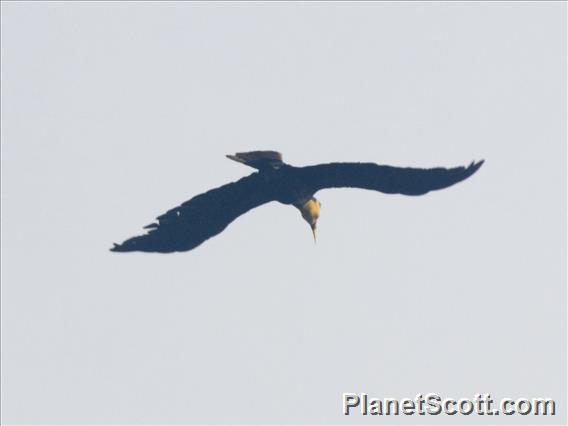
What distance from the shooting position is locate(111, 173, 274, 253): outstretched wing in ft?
68.2

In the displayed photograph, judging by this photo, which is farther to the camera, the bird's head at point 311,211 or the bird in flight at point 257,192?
the bird's head at point 311,211

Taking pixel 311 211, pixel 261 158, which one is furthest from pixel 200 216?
pixel 311 211

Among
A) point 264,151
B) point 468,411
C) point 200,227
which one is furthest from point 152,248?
point 468,411

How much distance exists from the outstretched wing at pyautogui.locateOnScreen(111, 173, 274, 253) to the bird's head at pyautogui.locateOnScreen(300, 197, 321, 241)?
0.73 meters

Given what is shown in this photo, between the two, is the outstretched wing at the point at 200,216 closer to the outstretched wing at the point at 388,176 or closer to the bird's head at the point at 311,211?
the bird's head at the point at 311,211

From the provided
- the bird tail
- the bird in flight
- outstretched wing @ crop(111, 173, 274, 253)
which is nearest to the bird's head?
the bird in flight

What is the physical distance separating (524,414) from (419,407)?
66.1 inches

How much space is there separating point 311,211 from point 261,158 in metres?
1.74

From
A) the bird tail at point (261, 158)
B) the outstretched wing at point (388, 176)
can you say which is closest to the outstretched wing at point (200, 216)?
the bird tail at point (261, 158)

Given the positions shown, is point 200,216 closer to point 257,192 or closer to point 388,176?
point 257,192

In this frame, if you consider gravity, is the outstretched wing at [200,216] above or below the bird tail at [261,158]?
below

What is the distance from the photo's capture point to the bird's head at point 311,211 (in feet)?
70.7

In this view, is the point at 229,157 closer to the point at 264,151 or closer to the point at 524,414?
the point at 264,151

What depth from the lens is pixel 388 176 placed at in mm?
19812
